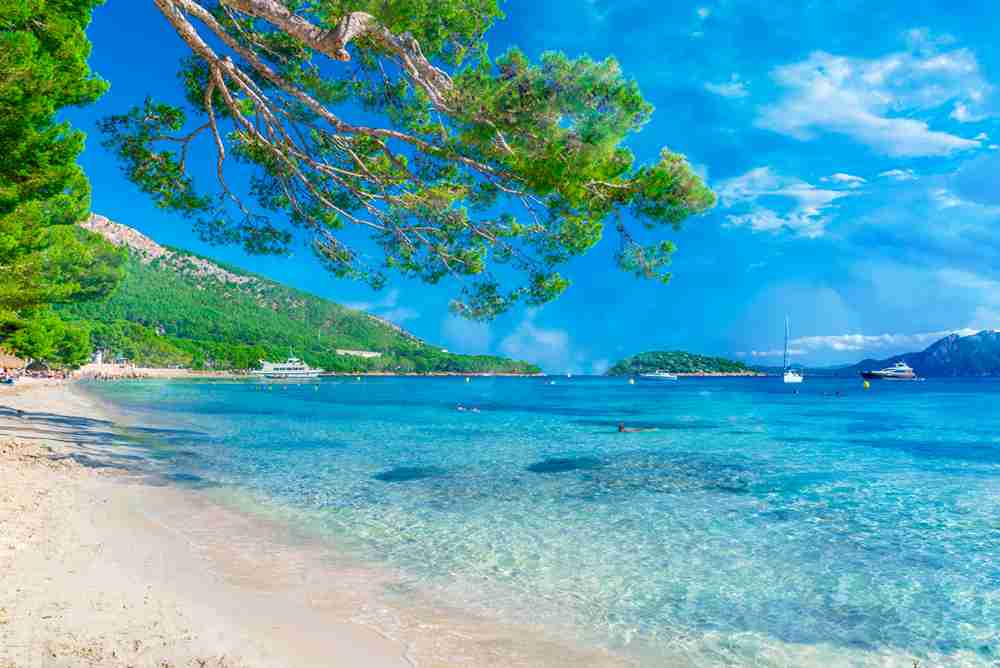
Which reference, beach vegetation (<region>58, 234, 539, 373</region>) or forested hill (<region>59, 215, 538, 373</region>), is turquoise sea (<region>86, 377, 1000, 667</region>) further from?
A: forested hill (<region>59, 215, 538, 373</region>)

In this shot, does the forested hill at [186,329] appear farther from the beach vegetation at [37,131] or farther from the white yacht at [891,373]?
the white yacht at [891,373]

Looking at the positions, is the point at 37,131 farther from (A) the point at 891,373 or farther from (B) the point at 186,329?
(A) the point at 891,373

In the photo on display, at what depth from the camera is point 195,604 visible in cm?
574

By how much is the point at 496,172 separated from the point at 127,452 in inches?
569

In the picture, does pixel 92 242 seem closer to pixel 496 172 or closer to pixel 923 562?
pixel 496 172

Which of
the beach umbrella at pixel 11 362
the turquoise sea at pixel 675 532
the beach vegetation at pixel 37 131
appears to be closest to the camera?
the turquoise sea at pixel 675 532

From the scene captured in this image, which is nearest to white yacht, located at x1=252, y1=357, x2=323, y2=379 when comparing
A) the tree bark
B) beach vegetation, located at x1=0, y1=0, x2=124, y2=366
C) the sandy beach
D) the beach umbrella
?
the beach umbrella

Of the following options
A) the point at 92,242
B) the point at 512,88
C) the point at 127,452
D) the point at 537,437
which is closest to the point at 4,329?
the point at 92,242

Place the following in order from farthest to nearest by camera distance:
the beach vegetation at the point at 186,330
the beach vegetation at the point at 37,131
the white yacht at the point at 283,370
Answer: the white yacht at the point at 283,370, the beach vegetation at the point at 186,330, the beach vegetation at the point at 37,131

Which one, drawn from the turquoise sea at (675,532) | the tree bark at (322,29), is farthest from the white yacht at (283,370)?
the tree bark at (322,29)

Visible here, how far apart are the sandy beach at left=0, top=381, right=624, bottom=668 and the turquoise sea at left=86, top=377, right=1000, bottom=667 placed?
798 mm

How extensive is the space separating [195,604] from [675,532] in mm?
7484

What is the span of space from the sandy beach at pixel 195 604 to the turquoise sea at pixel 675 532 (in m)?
0.80

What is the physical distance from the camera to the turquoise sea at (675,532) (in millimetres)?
6199
